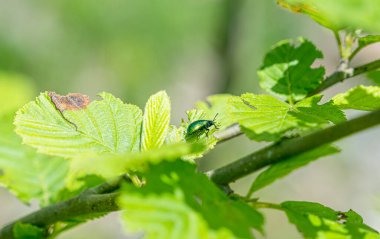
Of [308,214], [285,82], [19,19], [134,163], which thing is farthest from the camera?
[19,19]

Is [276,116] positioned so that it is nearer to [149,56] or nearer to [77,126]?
[77,126]

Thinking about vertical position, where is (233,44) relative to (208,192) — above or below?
above

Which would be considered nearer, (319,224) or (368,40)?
(319,224)

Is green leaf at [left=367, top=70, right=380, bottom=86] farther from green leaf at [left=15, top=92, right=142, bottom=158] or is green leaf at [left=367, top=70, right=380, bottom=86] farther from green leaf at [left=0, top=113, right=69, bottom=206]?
green leaf at [left=0, top=113, right=69, bottom=206]

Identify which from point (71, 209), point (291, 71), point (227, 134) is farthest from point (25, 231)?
point (291, 71)

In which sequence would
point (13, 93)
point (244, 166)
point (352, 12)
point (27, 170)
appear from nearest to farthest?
point (352, 12) < point (244, 166) < point (27, 170) < point (13, 93)

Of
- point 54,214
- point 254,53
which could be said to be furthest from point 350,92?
point 254,53

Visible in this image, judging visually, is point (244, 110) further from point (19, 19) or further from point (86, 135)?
point (19, 19)
